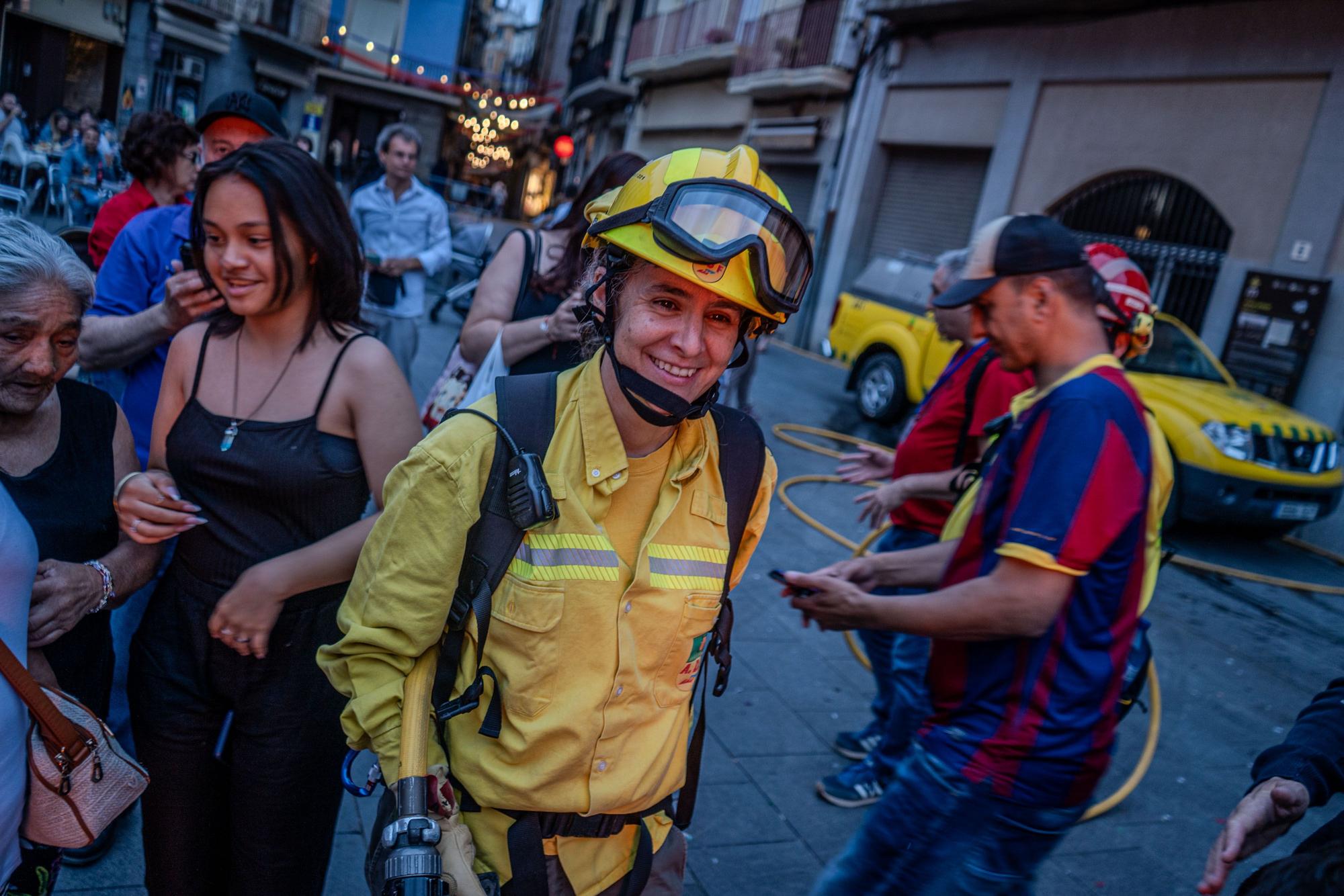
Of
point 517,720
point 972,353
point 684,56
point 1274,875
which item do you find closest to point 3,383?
point 517,720

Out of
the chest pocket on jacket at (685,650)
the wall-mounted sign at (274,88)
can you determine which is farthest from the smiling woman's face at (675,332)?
the wall-mounted sign at (274,88)

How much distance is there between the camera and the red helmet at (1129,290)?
3.23m

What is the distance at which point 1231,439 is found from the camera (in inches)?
306

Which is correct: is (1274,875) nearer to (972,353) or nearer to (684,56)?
(972,353)

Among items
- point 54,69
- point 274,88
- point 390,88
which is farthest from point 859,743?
point 390,88

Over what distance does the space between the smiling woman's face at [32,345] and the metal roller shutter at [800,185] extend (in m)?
17.9

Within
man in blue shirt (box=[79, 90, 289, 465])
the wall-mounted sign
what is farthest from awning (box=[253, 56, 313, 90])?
man in blue shirt (box=[79, 90, 289, 465])

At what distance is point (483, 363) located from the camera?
335cm

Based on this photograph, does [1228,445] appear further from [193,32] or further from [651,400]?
[193,32]

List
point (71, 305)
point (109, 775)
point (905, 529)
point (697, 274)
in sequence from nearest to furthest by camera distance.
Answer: point (697, 274) < point (109, 775) < point (71, 305) < point (905, 529)

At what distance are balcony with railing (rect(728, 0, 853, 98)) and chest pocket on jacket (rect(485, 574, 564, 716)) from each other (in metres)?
18.4

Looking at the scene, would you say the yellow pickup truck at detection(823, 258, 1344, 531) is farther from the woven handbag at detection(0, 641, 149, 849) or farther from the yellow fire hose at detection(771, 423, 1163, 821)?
the woven handbag at detection(0, 641, 149, 849)

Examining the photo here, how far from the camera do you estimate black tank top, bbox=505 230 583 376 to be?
316 cm

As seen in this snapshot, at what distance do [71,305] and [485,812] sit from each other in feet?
Result: 4.84
